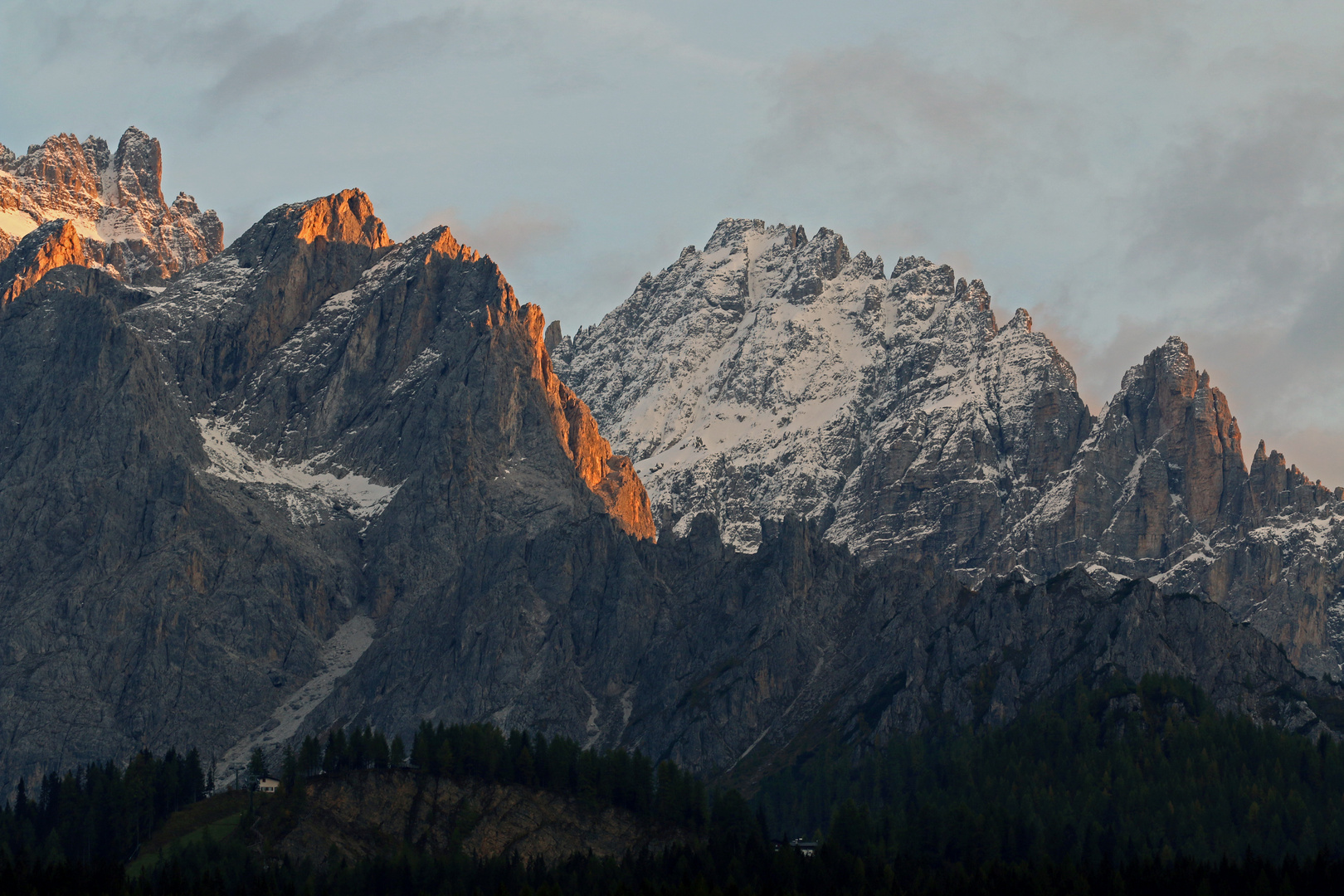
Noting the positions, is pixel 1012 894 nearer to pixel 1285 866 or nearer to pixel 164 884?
pixel 1285 866

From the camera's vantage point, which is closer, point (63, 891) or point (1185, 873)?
point (63, 891)

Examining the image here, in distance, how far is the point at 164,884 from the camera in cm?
19438

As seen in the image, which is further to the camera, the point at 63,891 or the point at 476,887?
the point at 476,887

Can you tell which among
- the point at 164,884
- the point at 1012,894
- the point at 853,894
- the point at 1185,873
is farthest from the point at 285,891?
the point at 1185,873

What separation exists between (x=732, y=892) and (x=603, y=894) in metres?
13.8

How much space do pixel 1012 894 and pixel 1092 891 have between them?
755 cm

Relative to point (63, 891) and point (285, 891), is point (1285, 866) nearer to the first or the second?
point (285, 891)

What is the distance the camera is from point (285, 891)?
18825 cm

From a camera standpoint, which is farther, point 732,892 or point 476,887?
point 476,887

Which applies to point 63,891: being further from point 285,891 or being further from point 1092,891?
point 1092,891

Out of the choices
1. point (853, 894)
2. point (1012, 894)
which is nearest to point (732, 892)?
point (853, 894)

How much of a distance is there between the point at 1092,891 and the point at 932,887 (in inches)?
599

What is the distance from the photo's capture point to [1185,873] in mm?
195875

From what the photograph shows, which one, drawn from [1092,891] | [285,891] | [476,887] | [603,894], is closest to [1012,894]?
[1092,891]
